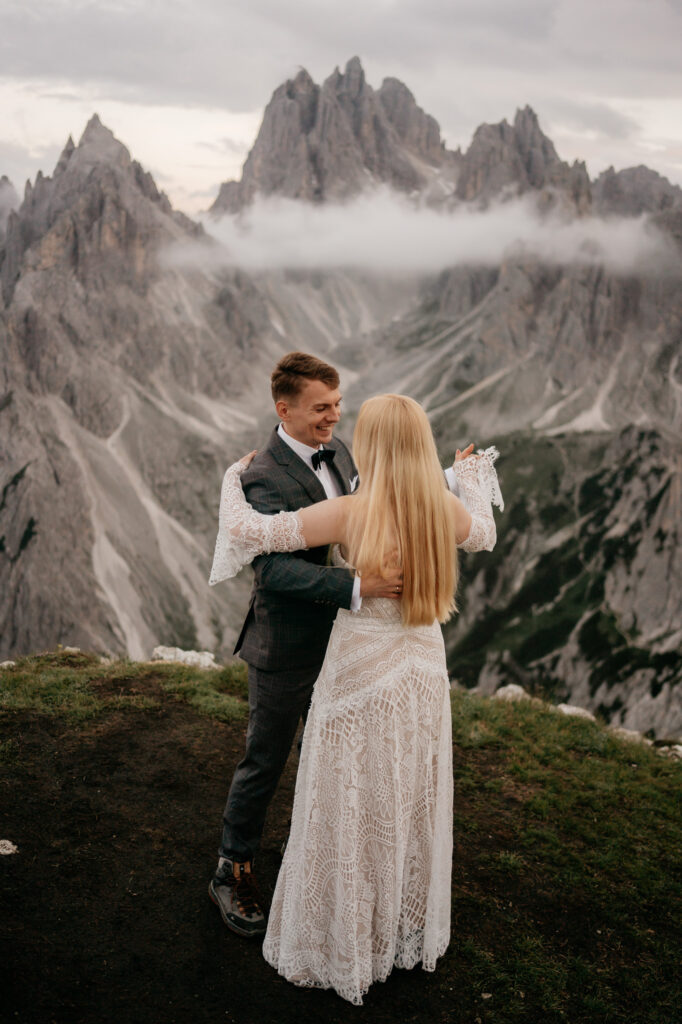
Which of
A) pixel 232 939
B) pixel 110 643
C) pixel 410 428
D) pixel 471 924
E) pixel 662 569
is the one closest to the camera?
pixel 410 428

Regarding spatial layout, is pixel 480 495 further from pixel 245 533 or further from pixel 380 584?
pixel 245 533

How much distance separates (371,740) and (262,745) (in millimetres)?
1133

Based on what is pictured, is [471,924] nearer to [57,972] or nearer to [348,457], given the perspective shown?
[57,972]

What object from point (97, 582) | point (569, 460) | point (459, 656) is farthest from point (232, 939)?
point (569, 460)

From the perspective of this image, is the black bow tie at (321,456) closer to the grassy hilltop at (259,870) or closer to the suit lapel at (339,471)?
the suit lapel at (339,471)

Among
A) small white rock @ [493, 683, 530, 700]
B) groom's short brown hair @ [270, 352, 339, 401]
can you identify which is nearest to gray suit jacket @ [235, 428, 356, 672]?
groom's short brown hair @ [270, 352, 339, 401]

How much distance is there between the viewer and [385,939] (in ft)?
18.6

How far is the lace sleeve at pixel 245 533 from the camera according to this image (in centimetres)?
538

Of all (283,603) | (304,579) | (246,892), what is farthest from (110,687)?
(304,579)

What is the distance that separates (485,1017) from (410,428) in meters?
4.23

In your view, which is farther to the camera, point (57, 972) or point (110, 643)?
point (110, 643)

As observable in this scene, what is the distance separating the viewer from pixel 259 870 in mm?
7152

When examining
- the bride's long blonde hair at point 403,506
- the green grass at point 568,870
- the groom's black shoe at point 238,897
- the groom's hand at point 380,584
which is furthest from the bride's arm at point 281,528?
the green grass at point 568,870

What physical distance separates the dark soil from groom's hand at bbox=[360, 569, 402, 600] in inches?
118
